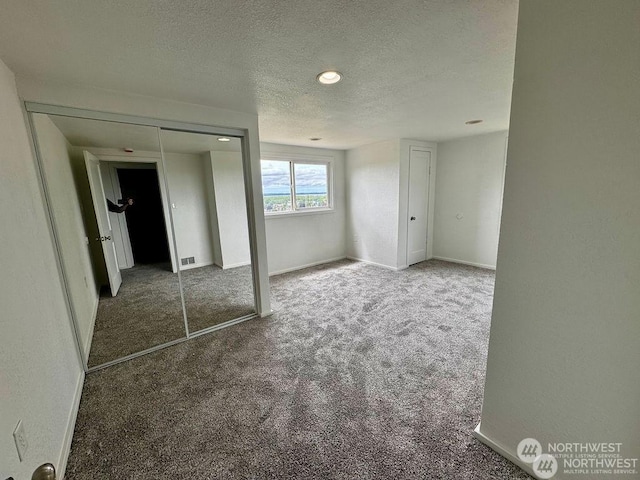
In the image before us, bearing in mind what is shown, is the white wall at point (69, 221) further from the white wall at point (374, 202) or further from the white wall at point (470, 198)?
the white wall at point (470, 198)

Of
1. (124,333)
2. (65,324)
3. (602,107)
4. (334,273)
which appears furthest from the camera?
(334,273)

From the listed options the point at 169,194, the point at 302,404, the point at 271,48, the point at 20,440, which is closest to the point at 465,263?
the point at 302,404

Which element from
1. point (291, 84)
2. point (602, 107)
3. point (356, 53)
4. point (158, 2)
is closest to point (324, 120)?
point (291, 84)

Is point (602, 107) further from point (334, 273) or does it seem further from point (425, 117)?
point (334, 273)

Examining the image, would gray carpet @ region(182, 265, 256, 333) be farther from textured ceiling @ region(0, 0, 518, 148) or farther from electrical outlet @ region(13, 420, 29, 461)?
textured ceiling @ region(0, 0, 518, 148)

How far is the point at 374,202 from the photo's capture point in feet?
15.6

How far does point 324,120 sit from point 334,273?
251 centimetres

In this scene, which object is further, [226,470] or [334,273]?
[334,273]

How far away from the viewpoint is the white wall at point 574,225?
0.90 metres

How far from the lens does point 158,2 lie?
1055mm

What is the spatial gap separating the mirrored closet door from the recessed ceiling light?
121 centimetres

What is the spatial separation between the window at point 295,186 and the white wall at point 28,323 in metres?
2.70

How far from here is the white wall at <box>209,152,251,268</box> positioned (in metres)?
2.81

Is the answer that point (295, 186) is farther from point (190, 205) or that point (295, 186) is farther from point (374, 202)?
point (190, 205)
